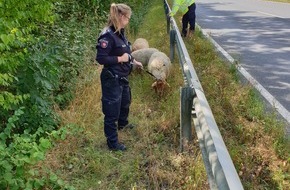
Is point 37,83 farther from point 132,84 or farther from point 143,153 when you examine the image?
point 132,84

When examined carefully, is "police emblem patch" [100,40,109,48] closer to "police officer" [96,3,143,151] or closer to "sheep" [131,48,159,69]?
"police officer" [96,3,143,151]

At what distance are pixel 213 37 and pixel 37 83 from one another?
719 cm

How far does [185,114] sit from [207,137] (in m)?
0.96

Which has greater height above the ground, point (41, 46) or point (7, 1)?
point (7, 1)

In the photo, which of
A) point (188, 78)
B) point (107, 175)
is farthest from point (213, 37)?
point (107, 175)

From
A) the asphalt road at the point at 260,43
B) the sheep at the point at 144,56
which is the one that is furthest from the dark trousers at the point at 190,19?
the sheep at the point at 144,56

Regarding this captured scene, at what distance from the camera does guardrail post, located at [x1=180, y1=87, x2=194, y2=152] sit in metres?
3.62

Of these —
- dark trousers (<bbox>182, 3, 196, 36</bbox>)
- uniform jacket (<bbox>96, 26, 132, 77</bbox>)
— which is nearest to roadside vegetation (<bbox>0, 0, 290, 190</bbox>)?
uniform jacket (<bbox>96, 26, 132, 77</bbox>)

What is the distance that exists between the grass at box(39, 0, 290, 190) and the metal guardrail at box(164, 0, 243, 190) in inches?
14.6

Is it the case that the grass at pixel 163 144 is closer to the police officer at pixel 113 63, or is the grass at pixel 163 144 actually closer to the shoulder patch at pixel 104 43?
the police officer at pixel 113 63

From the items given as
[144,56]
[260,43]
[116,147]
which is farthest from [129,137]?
[260,43]

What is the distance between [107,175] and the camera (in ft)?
12.6

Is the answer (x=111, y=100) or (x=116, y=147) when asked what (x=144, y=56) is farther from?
(x=116, y=147)

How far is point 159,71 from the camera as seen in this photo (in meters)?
6.01
